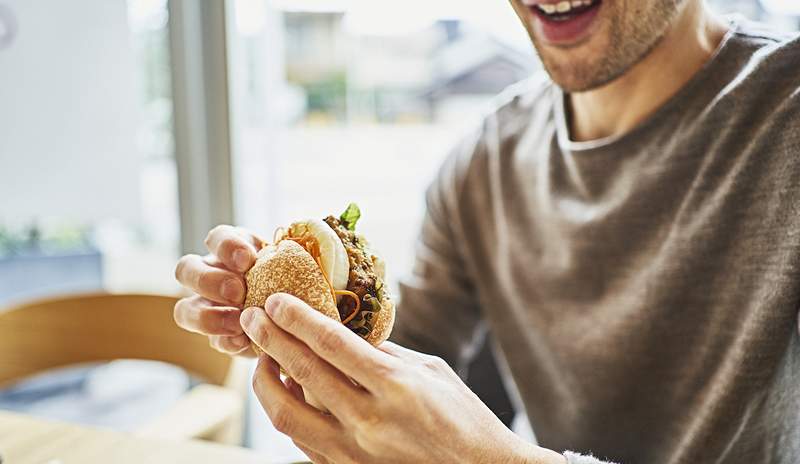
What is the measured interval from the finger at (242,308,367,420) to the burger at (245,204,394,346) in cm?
10

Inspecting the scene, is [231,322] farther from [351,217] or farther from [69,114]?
[69,114]

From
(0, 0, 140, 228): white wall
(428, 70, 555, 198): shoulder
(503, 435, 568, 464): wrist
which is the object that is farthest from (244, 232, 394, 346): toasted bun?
(0, 0, 140, 228): white wall

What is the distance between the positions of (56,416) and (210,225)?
45.8 inches

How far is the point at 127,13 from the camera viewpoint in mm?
2256

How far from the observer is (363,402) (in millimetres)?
698

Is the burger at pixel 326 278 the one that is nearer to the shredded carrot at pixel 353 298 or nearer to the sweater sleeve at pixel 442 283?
the shredded carrot at pixel 353 298

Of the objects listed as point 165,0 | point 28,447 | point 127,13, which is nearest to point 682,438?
point 28,447

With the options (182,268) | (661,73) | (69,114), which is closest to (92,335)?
(182,268)

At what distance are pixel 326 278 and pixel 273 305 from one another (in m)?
0.14

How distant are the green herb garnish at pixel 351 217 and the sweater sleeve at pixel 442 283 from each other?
0.55 meters

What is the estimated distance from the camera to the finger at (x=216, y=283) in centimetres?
95

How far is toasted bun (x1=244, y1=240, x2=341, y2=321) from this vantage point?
2.81 ft

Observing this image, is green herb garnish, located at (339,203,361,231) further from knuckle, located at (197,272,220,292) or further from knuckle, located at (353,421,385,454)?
knuckle, located at (353,421,385,454)

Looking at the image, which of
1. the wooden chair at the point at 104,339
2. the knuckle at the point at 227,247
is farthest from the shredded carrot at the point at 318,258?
the wooden chair at the point at 104,339
